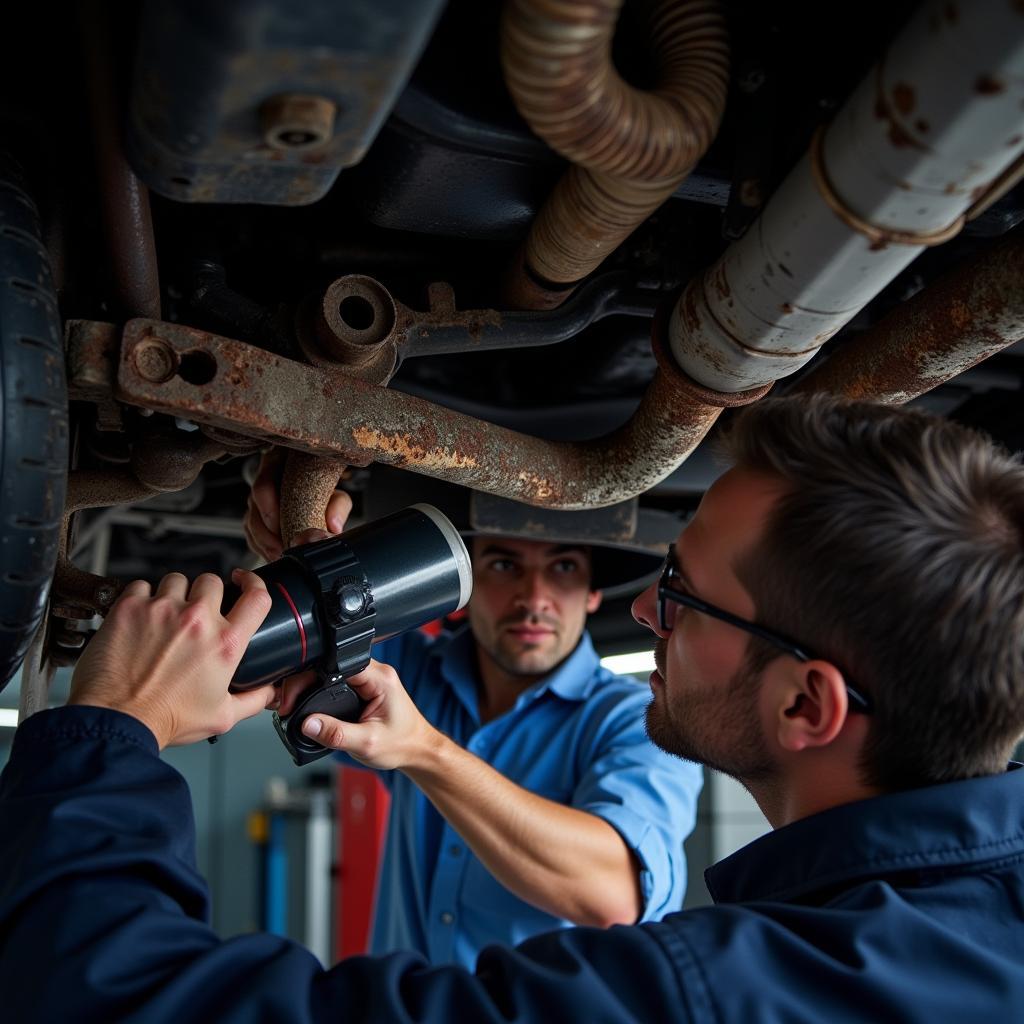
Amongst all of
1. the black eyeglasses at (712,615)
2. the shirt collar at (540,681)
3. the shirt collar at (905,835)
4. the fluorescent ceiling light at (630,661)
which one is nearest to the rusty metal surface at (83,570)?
the black eyeglasses at (712,615)

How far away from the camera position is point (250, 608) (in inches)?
34.1

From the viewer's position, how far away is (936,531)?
84 centimetres

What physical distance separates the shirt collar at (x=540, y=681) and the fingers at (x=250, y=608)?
40.7 inches

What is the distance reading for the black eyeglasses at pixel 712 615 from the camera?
85 centimetres

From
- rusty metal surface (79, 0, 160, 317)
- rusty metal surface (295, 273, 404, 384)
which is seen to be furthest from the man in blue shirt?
rusty metal surface (79, 0, 160, 317)

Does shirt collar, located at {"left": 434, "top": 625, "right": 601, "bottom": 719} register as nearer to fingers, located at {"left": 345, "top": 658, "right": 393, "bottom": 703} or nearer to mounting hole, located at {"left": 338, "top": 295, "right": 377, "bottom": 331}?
fingers, located at {"left": 345, "top": 658, "right": 393, "bottom": 703}

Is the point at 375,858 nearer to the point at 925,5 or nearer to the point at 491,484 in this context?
the point at 491,484

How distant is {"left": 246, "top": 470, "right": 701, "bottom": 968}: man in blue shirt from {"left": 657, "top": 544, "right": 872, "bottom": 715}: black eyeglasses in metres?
0.36

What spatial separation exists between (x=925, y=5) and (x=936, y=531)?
0.43 meters

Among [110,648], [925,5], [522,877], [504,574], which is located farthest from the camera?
[504,574]

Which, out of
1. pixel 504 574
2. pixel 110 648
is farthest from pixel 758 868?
pixel 504 574

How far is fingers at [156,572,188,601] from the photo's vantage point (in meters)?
0.86

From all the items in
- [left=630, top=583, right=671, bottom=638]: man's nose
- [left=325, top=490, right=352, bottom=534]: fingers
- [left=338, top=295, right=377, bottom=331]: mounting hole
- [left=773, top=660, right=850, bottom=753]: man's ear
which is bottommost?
[left=325, top=490, right=352, bottom=534]: fingers

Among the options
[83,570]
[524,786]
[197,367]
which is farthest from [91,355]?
[524,786]
